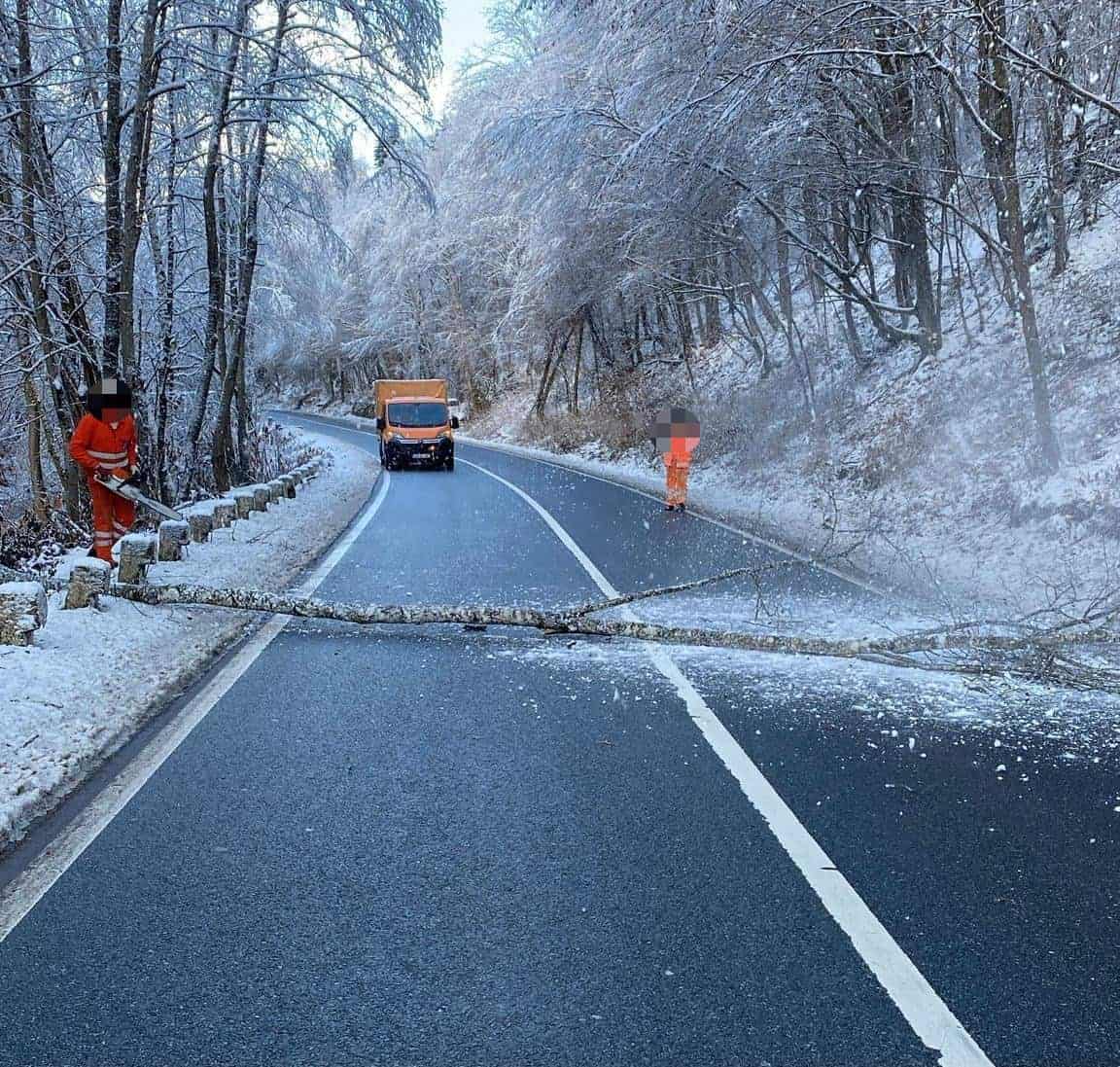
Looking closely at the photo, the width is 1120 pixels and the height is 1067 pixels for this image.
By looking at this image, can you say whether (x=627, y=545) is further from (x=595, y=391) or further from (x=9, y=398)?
(x=595, y=391)

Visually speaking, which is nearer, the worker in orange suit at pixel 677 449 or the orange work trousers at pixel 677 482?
the worker in orange suit at pixel 677 449

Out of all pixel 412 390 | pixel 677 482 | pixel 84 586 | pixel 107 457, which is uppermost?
pixel 412 390

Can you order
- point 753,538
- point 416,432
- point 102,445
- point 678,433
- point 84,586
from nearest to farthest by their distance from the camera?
1. point 84,586
2. point 102,445
3. point 753,538
4. point 678,433
5. point 416,432

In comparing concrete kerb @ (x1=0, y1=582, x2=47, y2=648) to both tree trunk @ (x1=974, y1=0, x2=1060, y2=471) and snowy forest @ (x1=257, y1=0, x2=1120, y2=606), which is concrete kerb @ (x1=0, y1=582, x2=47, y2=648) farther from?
tree trunk @ (x1=974, y1=0, x2=1060, y2=471)

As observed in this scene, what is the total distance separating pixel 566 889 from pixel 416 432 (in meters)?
25.4

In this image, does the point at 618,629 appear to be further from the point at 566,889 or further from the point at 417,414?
the point at 417,414

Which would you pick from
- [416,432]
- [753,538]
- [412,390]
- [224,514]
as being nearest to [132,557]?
[224,514]

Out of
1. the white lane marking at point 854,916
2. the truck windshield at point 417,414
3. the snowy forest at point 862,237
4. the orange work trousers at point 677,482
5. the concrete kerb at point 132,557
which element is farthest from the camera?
the truck windshield at point 417,414

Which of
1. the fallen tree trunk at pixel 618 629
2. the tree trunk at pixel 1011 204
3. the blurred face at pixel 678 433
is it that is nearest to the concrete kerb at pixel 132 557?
the fallen tree trunk at pixel 618 629

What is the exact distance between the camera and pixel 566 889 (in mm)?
3436

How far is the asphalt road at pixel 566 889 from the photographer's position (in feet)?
8.70

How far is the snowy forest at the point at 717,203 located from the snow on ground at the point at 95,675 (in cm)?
416

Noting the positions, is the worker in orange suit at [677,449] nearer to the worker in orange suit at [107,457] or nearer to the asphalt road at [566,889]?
the worker in orange suit at [107,457]

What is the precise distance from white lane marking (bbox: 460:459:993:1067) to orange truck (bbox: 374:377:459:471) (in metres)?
23.1
